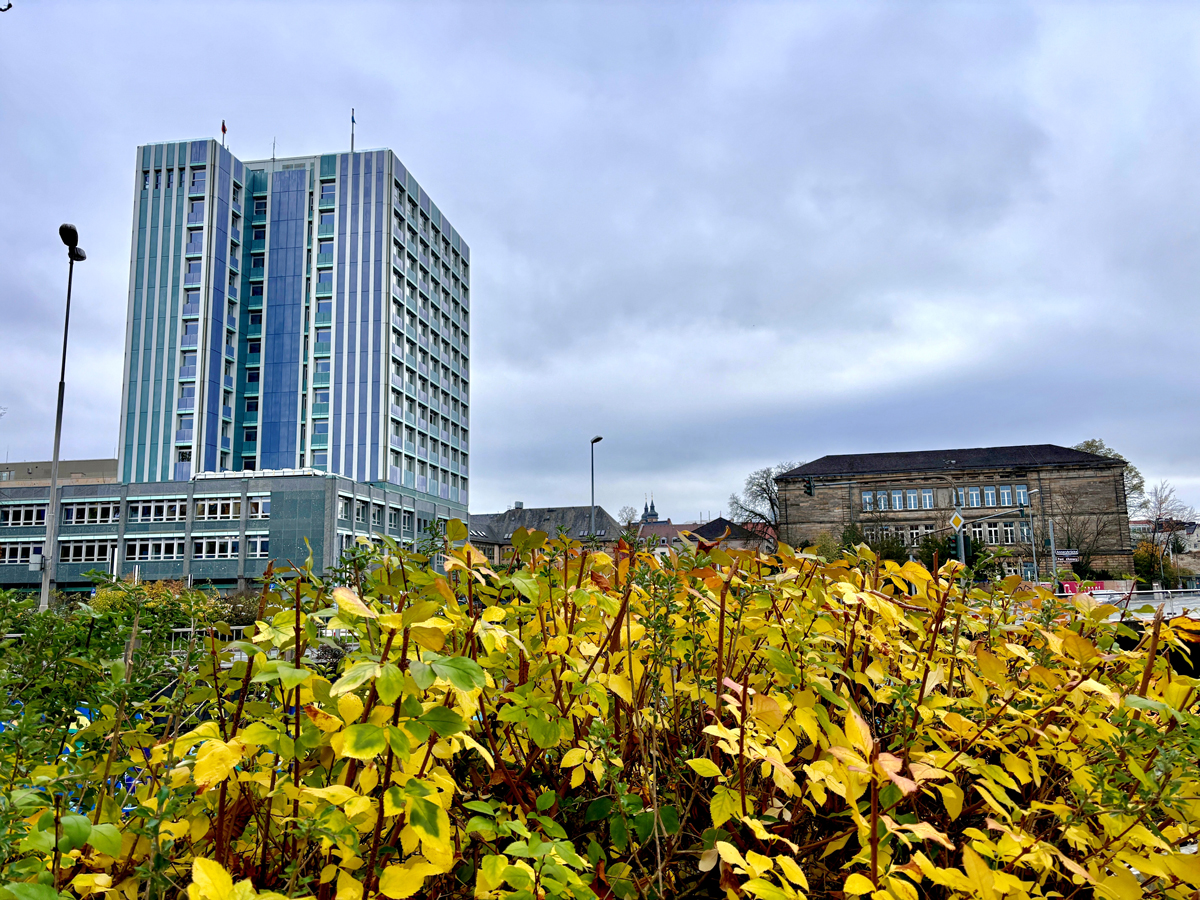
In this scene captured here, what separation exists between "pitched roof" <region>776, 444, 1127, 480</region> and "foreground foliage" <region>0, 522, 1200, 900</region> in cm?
6193

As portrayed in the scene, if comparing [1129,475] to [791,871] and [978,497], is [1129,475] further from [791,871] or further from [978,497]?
[791,871]

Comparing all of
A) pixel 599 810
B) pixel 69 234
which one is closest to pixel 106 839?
pixel 599 810

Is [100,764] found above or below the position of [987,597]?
below

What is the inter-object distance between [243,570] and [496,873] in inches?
1899

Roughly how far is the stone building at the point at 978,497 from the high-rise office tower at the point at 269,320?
35.1 m

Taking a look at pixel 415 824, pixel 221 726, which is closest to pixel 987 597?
pixel 415 824

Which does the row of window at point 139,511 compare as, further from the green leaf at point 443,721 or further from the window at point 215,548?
the green leaf at point 443,721

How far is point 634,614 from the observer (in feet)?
6.08

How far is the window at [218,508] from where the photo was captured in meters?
44.0

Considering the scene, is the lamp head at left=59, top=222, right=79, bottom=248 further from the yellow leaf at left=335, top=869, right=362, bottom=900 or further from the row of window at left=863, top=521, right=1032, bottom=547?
the row of window at left=863, top=521, right=1032, bottom=547

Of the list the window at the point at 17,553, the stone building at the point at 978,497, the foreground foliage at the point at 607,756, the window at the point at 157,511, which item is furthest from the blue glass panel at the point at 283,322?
the foreground foliage at the point at 607,756

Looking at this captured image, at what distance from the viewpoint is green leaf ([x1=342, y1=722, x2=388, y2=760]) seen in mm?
893

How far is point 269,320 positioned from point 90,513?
17.0m

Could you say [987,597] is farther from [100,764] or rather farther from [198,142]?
[198,142]
